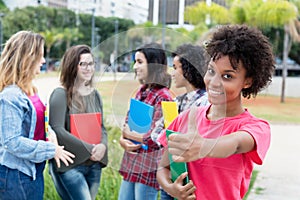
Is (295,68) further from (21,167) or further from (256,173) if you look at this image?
(21,167)

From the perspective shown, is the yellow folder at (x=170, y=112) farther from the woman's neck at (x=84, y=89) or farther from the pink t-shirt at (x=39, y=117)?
the pink t-shirt at (x=39, y=117)

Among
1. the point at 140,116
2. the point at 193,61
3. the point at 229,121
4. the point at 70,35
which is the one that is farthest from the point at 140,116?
the point at 70,35

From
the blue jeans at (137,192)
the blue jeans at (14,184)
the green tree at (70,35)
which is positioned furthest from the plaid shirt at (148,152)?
the green tree at (70,35)

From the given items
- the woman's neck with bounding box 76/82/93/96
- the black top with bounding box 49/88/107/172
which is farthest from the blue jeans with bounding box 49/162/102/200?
the woman's neck with bounding box 76/82/93/96

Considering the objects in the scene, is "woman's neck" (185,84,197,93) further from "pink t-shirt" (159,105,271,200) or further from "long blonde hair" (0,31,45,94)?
"long blonde hair" (0,31,45,94)

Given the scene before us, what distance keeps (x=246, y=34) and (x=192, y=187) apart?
44cm

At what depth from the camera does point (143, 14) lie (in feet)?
6.19

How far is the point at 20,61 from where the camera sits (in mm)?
1875

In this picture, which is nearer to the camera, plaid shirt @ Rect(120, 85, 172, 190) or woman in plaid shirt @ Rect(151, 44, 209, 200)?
woman in plaid shirt @ Rect(151, 44, 209, 200)

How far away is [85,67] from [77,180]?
0.57 m

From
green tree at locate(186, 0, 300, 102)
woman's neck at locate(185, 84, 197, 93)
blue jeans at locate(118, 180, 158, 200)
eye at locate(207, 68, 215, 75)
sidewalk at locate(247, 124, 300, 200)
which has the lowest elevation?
sidewalk at locate(247, 124, 300, 200)

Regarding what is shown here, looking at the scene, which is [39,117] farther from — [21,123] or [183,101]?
[183,101]

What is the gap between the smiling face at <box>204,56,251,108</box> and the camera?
1.16 meters

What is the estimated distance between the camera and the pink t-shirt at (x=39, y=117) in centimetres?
190
